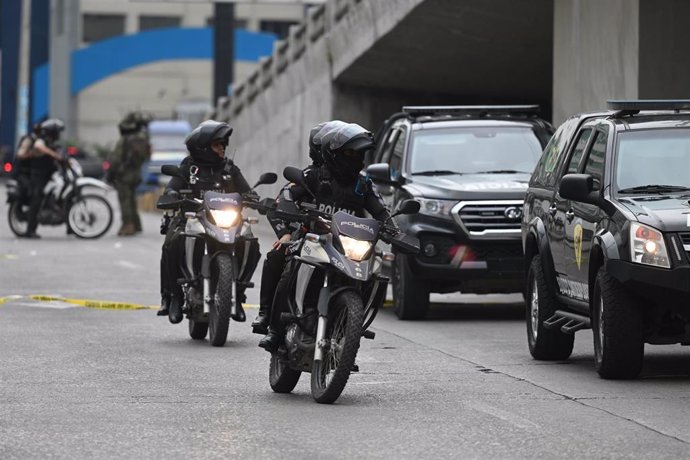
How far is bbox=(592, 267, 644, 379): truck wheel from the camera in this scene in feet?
36.3

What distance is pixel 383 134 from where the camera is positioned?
62.6ft

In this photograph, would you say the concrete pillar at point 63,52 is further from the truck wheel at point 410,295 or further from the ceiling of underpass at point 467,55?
the truck wheel at point 410,295

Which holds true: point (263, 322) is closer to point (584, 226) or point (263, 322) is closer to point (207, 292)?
point (584, 226)

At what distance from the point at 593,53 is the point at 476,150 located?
635cm

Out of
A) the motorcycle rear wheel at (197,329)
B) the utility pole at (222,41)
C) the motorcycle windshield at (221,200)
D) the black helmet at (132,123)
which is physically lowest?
the motorcycle rear wheel at (197,329)

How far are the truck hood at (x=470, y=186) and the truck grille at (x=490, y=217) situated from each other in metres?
0.08

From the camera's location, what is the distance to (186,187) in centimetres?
1432

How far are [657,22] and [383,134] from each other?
181 inches

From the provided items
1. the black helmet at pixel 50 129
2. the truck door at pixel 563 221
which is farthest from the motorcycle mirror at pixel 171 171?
the black helmet at pixel 50 129

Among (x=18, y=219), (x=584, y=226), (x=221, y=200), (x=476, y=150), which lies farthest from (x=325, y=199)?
(x=18, y=219)

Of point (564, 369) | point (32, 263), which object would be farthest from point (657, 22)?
point (564, 369)

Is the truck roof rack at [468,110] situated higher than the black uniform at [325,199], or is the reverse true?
the truck roof rack at [468,110]

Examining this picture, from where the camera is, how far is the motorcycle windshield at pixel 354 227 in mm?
9938

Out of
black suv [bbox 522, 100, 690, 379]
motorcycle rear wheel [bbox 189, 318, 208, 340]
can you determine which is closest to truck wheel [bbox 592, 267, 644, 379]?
black suv [bbox 522, 100, 690, 379]
